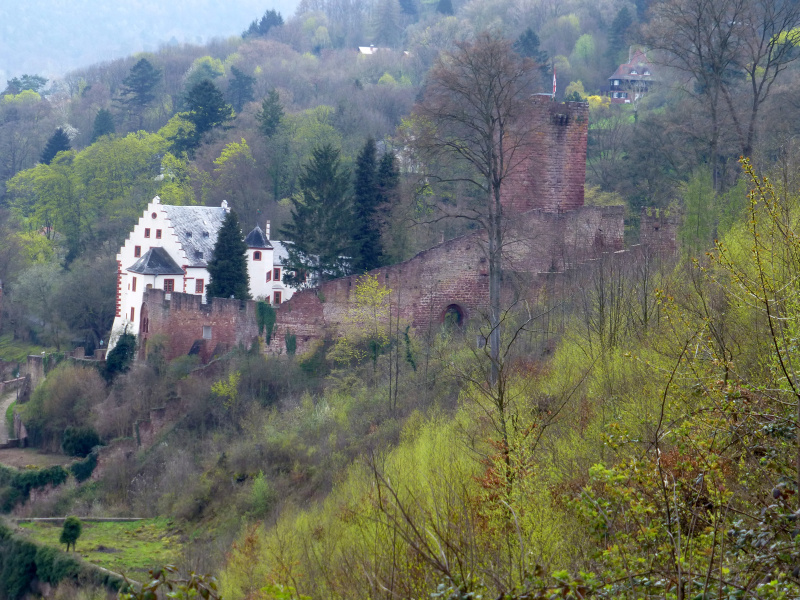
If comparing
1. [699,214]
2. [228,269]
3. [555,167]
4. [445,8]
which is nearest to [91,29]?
[445,8]

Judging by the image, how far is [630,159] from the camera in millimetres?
36781

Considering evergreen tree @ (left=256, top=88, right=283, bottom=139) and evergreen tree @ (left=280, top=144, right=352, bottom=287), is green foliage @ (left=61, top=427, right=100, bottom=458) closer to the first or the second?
evergreen tree @ (left=280, top=144, right=352, bottom=287)

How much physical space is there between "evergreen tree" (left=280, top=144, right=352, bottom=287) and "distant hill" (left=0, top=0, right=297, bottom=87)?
129001mm

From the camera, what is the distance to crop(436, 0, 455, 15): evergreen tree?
321ft

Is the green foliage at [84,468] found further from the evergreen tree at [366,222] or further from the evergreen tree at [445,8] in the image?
the evergreen tree at [445,8]

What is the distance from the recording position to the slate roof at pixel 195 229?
39.8 metres

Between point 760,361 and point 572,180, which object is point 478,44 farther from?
point 760,361

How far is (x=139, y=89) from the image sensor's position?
7362 centimetres

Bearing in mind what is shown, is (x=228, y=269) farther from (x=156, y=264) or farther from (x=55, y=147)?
(x=55, y=147)

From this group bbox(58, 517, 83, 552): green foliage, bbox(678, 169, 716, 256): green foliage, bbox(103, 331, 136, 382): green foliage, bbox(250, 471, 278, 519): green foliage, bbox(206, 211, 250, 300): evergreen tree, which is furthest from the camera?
bbox(103, 331, 136, 382): green foliage

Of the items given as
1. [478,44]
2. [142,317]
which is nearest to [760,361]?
[478,44]

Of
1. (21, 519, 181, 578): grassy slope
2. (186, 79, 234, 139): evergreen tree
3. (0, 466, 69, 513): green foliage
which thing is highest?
(186, 79, 234, 139): evergreen tree

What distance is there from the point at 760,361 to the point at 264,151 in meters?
40.6

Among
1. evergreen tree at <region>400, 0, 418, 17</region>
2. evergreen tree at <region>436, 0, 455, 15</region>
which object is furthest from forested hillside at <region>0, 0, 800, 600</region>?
evergreen tree at <region>400, 0, 418, 17</region>
